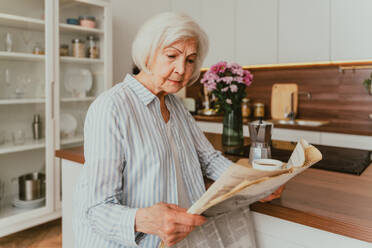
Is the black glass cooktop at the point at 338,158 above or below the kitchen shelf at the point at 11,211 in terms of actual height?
above

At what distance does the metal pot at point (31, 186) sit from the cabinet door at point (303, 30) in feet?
8.19

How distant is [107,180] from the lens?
0.82 meters

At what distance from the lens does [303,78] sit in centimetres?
327

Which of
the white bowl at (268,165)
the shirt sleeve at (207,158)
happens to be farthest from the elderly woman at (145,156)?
the white bowl at (268,165)

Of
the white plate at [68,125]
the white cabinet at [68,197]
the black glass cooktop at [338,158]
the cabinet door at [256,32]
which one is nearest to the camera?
the black glass cooktop at [338,158]

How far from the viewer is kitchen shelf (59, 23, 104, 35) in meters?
2.75

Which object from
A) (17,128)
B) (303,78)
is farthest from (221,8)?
(17,128)

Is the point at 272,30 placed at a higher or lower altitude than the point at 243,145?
higher

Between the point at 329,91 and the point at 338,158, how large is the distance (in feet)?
6.07

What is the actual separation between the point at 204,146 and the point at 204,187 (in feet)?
0.61

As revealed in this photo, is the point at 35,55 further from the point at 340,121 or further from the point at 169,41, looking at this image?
the point at 340,121

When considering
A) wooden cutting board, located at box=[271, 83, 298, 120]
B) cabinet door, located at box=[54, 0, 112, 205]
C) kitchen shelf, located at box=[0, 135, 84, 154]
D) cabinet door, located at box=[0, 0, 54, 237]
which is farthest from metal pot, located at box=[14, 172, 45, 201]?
wooden cutting board, located at box=[271, 83, 298, 120]

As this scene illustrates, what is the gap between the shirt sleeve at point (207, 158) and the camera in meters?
1.18

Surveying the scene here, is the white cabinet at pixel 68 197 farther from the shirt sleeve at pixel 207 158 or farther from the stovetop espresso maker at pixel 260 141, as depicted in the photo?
the stovetop espresso maker at pixel 260 141
